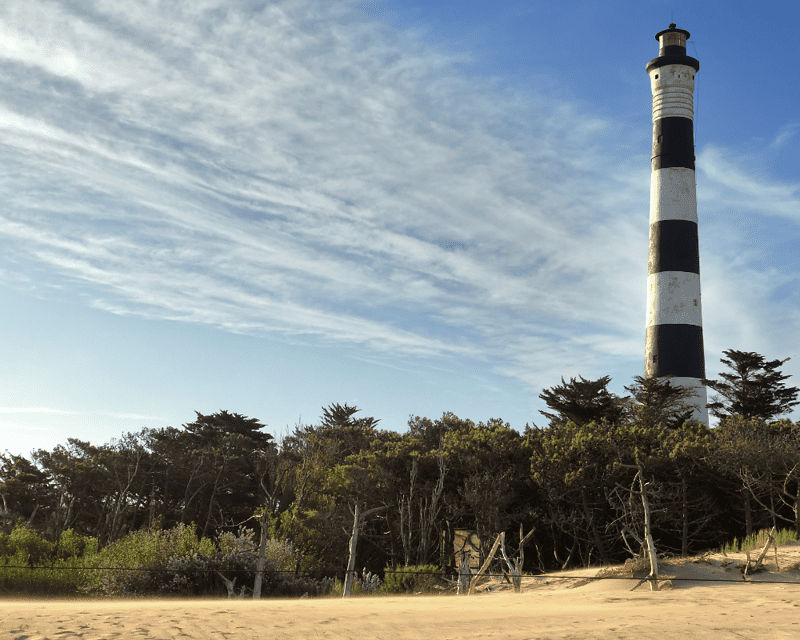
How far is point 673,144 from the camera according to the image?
3447cm

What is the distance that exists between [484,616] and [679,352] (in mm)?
21928

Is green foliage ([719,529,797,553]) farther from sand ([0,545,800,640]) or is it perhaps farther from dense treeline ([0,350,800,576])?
sand ([0,545,800,640])

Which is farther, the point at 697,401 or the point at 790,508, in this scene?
the point at 697,401

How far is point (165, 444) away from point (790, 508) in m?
30.8

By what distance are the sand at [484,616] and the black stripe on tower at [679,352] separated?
14.2m

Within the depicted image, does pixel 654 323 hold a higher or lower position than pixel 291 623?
higher

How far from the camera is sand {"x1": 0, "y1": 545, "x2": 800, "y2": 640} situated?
1130cm

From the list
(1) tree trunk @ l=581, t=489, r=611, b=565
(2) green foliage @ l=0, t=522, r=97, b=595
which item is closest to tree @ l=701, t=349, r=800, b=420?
(1) tree trunk @ l=581, t=489, r=611, b=565

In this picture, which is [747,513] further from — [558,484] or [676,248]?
[676,248]

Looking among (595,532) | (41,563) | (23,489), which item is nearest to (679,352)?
(595,532)

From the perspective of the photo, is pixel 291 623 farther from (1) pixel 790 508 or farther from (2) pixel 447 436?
(1) pixel 790 508

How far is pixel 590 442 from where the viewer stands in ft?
78.5

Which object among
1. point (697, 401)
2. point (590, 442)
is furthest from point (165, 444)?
point (697, 401)

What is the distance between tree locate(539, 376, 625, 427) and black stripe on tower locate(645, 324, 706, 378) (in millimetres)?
3157
